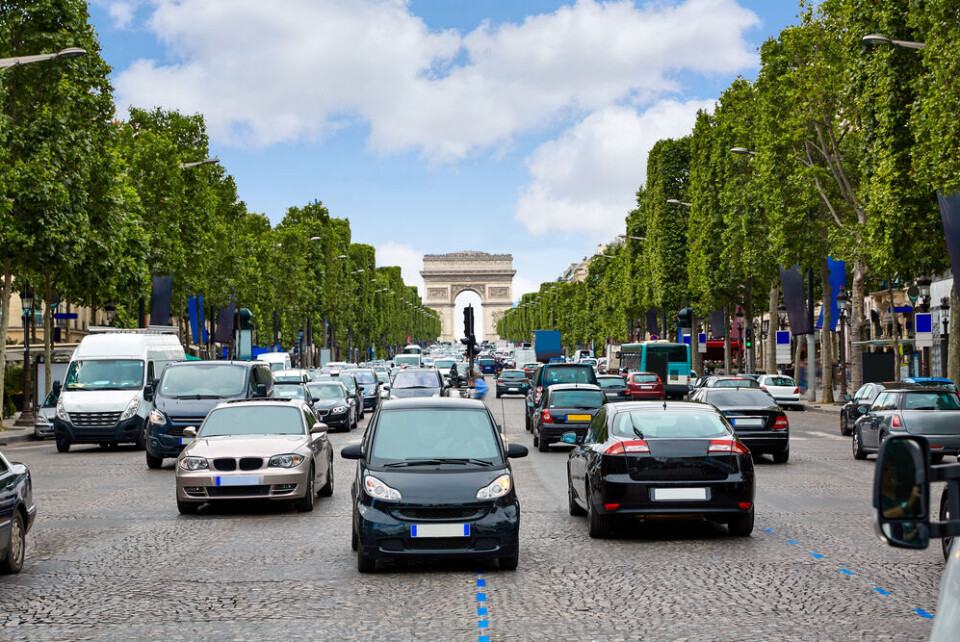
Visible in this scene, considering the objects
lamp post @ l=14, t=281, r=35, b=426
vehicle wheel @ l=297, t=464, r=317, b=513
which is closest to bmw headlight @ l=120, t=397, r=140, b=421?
lamp post @ l=14, t=281, r=35, b=426

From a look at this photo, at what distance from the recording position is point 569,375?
37.1m

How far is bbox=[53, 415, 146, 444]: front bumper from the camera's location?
2759 centimetres

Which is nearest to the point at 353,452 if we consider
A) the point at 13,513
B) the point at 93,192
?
the point at 13,513

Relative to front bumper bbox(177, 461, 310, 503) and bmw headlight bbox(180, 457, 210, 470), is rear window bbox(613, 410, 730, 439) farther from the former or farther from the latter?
bmw headlight bbox(180, 457, 210, 470)

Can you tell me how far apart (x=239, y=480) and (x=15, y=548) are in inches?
174

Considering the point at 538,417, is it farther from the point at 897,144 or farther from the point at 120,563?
the point at 120,563

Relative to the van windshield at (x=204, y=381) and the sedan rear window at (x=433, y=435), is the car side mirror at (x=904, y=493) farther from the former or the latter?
the van windshield at (x=204, y=381)

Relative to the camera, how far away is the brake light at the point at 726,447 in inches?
492

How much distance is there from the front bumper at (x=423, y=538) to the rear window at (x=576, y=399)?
16043mm

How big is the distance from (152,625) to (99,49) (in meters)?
31.3

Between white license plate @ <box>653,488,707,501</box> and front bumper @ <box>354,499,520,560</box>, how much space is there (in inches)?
89.6

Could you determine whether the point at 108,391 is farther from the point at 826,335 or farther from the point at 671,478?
the point at 826,335

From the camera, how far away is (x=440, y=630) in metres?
8.16

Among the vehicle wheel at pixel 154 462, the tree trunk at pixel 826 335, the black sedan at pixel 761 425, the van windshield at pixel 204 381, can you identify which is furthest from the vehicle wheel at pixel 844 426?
the vehicle wheel at pixel 154 462
